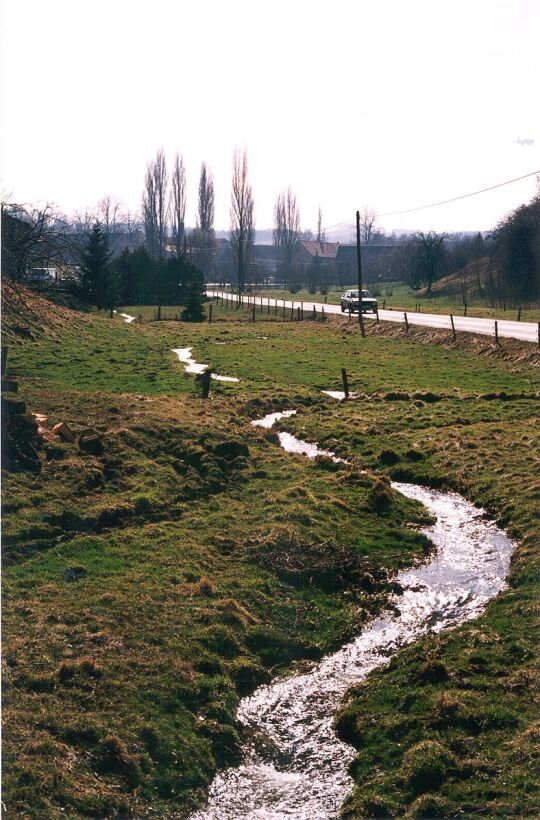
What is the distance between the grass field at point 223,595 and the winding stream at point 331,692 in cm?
24

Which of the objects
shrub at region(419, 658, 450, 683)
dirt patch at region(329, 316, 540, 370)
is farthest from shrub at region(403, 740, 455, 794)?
dirt patch at region(329, 316, 540, 370)

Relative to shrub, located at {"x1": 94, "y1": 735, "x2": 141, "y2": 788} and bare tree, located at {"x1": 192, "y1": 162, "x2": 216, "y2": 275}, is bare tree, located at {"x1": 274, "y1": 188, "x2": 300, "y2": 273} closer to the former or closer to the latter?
bare tree, located at {"x1": 192, "y1": 162, "x2": 216, "y2": 275}

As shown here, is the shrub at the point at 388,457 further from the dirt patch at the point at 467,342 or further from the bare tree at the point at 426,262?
the bare tree at the point at 426,262

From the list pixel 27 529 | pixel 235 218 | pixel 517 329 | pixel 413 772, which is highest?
pixel 235 218

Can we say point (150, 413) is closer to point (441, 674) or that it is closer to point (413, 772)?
point (441, 674)

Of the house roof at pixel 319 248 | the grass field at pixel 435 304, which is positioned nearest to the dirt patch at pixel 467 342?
the grass field at pixel 435 304

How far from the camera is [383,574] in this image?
13.7 m

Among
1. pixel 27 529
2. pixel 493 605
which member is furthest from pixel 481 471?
pixel 27 529

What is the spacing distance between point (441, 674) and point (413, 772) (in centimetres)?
198

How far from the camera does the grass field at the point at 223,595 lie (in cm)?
811

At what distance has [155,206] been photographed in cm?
11638

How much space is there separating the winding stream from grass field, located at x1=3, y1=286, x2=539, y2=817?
0.77 ft

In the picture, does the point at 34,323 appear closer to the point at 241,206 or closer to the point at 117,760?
the point at 117,760

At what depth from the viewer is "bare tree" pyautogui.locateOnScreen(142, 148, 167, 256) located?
11150 cm
